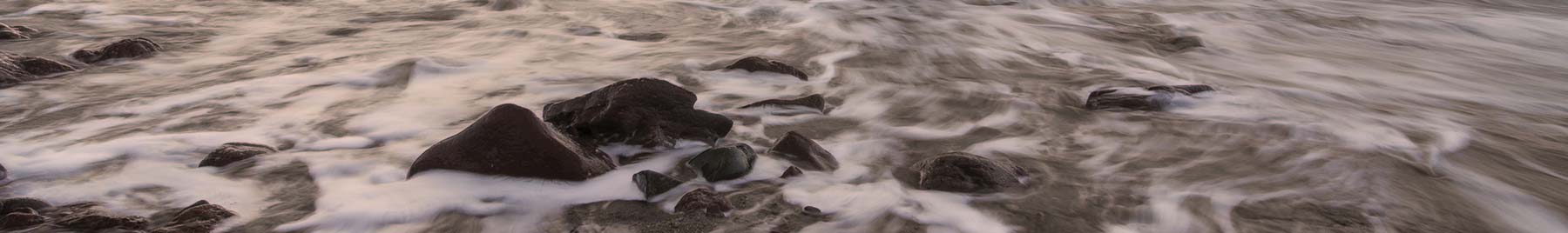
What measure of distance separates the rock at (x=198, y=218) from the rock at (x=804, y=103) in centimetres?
153

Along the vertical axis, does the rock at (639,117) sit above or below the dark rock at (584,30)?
above

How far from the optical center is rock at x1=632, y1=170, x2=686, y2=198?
8.13ft

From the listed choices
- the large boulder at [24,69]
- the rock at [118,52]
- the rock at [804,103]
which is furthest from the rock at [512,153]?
the rock at [118,52]

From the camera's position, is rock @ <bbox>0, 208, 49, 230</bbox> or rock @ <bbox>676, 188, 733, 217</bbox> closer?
rock @ <bbox>0, 208, 49, 230</bbox>

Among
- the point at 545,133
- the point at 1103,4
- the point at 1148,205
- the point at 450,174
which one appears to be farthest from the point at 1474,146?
the point at 1103,4

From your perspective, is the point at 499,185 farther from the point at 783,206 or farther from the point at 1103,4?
the point at 1103,4

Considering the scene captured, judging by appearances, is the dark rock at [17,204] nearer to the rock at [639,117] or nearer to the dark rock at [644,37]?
the rock at [639,117]

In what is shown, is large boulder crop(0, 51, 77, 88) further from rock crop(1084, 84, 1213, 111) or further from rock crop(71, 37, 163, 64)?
rock crop(1084, 84, 1213, 111)

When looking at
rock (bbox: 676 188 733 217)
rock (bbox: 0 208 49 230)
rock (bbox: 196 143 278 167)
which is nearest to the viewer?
rock (bbox: 0 208 49 230)

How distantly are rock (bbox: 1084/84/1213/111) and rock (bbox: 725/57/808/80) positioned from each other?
3.26ft

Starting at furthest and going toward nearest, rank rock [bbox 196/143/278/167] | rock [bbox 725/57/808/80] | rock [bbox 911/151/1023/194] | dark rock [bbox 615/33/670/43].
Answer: dark rock [bbox 615/33/670/43]
rock [bbox 725/57/808/80]
rock [bbox 196/143/278/167]
rock [bbox 911/151/1023/194]

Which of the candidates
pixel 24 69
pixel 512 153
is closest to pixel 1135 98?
pixel 512 153

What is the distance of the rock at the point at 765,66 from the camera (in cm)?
397

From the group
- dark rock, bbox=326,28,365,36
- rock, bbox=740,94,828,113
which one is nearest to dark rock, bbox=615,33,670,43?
dark rock, bbox=326,28,365,36
